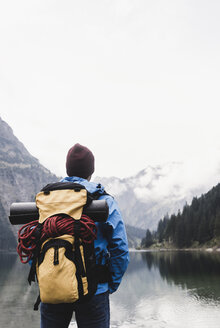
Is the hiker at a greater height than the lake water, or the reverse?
the hiker

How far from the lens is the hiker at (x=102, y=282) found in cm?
380

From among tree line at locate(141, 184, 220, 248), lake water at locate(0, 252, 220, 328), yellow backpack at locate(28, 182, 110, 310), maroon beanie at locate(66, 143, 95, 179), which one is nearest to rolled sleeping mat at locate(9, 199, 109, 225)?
yellow backpack at locate(28, 182, 110, 310)

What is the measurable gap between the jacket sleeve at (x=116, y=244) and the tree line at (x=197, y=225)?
11278 centimetres

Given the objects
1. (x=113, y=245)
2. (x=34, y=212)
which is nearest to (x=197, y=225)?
(x=113, y=245)

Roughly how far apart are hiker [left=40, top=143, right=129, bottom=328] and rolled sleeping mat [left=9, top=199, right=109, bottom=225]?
0.62 ft

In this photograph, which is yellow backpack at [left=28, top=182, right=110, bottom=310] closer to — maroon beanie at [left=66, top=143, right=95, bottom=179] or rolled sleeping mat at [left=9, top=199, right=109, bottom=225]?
rolled sleeping mat at [left=9, top=199, right=109, bottom=225]

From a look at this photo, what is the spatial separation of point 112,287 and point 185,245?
137 meters

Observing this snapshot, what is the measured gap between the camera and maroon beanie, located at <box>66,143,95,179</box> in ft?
15.3

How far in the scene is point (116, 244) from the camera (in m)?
4.04

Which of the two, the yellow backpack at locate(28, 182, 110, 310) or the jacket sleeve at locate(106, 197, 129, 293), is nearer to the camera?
the yellow backpack at locate(28, 182, 110, 310)

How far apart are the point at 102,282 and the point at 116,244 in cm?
55

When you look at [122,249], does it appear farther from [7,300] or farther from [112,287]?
[7,300]

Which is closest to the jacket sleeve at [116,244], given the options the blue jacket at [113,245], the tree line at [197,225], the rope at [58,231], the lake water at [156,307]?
the blue jacket at [113,245]

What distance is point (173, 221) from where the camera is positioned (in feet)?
488
